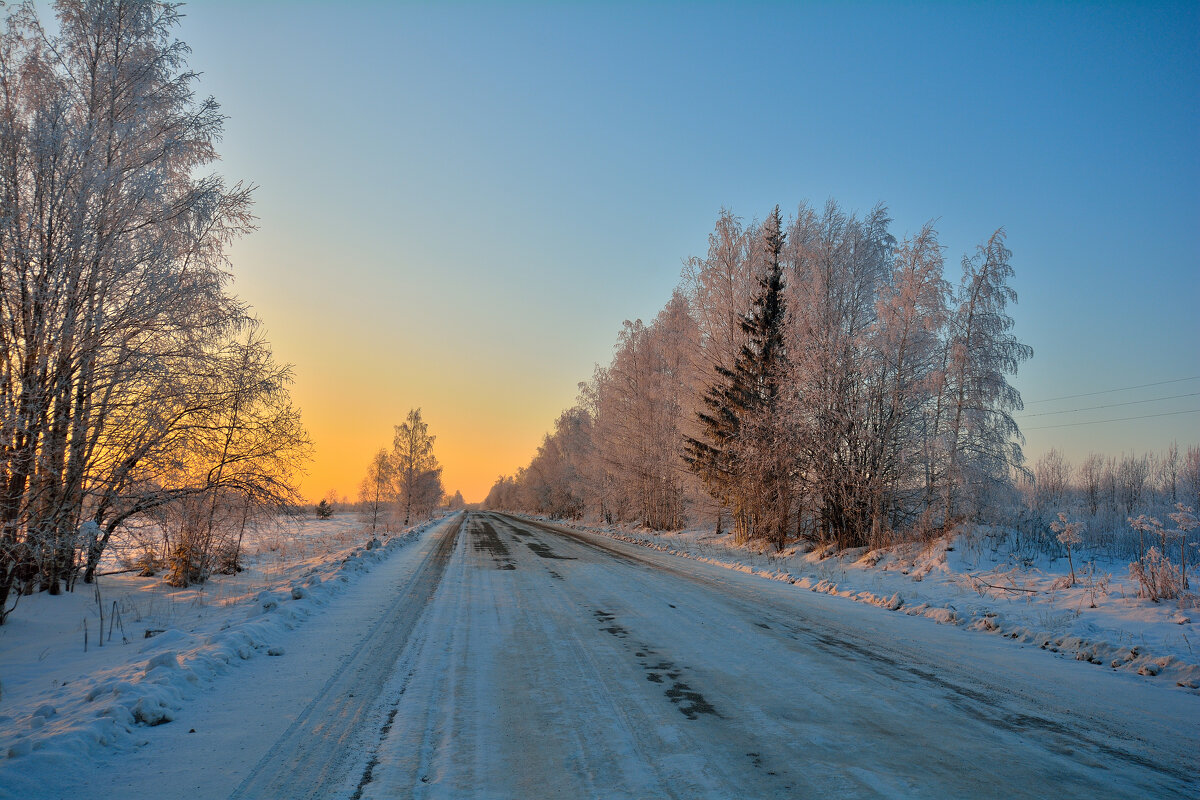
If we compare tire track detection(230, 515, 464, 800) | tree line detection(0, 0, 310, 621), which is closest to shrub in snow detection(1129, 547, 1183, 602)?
tire track detection(230, 515, 464, 800)

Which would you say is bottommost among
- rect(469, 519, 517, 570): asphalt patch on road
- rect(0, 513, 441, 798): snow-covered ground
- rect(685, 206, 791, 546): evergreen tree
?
rect(469, 519, 517, 570): asphalt patch on road

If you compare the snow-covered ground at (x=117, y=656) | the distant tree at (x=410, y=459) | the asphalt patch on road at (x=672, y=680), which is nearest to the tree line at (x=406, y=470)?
the distant tree at (x=410, y=459)

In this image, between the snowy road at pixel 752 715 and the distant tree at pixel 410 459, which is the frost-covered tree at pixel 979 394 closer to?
the snowy road at pixel 752 715

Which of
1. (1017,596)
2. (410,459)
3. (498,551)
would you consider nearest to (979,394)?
(1017,596)

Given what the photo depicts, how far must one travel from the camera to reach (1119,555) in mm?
14453

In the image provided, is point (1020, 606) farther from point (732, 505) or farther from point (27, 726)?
point (732, 505)

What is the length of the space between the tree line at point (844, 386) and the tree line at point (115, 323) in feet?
47.4

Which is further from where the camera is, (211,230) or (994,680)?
(211,230)

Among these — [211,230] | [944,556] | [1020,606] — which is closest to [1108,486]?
[944,556]

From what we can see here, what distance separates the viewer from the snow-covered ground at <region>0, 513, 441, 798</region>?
377 cm

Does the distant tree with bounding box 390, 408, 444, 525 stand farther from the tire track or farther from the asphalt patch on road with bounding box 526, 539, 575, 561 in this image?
the tire track

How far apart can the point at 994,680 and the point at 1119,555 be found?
12.7 metres

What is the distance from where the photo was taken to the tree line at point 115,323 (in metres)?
8.08

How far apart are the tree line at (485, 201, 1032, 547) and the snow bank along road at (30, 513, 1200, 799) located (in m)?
10.7
